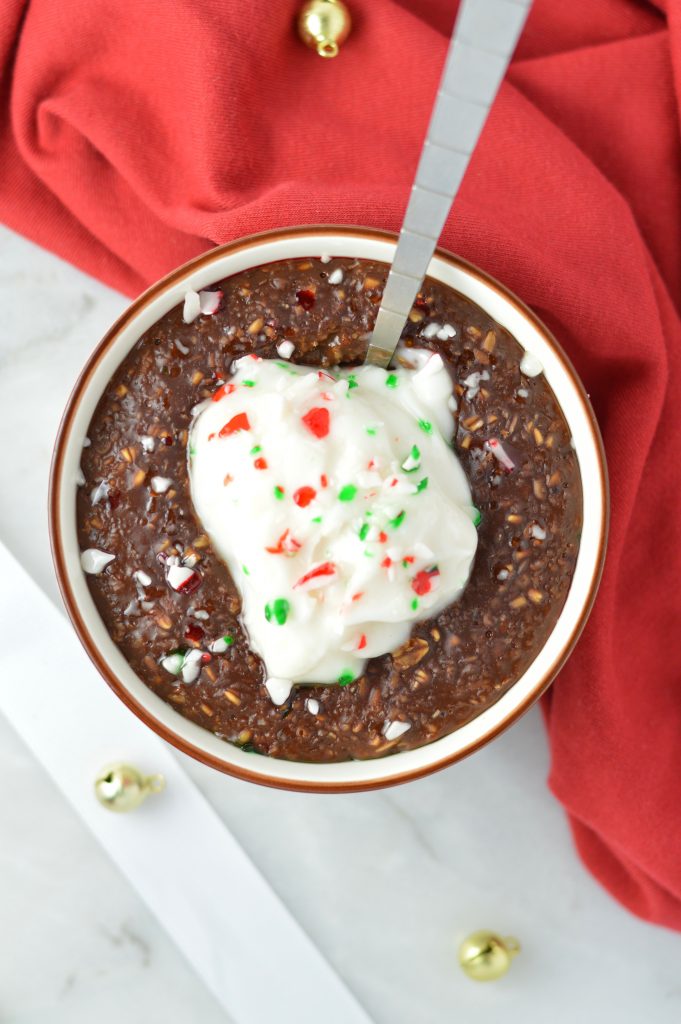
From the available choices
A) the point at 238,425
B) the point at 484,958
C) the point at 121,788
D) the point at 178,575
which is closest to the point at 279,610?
the point at 178,575

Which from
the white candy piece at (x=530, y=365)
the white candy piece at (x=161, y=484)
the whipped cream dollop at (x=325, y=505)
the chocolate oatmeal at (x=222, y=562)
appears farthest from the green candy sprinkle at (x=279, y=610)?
the white candy piece at (x=530, y=365)

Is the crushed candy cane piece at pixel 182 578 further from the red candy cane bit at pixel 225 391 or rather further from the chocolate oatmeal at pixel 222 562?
the red candy cane bit at pixel 225 391

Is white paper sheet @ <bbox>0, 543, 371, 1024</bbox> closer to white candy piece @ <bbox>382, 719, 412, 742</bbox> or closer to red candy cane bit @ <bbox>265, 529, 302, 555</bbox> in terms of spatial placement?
white candy piece @ <bbox>382, 719, 412, 742</bbox>

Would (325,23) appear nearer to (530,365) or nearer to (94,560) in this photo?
(530,365)

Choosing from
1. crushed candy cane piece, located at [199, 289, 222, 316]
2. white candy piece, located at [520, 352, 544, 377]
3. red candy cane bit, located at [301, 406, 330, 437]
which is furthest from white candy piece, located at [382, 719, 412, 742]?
crushed candy cane piece, located at [199, 289, 222, 316]

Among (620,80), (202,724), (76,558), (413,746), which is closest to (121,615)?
(76,558)
